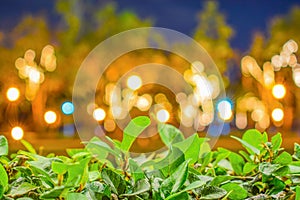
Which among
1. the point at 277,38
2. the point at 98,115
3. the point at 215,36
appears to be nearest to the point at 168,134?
the point at 98,115

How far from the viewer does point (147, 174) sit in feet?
1.16

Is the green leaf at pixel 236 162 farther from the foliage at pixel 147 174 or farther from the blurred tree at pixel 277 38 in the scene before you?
the blurred tree at pixel 277 38

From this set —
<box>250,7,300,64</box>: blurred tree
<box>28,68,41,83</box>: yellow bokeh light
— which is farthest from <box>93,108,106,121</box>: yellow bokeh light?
<box>250,7,300,64</box>: blurred tree

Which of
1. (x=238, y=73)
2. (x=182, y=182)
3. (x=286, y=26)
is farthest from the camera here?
(x=286, y=26)

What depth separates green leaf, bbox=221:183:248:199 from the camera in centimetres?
34

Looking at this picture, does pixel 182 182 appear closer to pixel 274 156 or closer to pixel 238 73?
pixel 274 156

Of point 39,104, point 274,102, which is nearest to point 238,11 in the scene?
point 274,102

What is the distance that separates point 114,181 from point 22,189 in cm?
6

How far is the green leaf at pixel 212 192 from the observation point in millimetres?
323

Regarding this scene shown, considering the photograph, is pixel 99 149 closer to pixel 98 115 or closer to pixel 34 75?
pixel 98 115

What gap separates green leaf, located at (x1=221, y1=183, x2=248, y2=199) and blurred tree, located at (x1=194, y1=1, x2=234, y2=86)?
9187 mm

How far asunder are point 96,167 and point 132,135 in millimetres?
69

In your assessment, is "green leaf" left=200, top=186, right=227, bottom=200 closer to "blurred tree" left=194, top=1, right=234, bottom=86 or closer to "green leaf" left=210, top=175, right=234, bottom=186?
"green leaf" left=210, top=175, right=234, bottom=186

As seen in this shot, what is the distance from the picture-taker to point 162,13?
22438 mm
